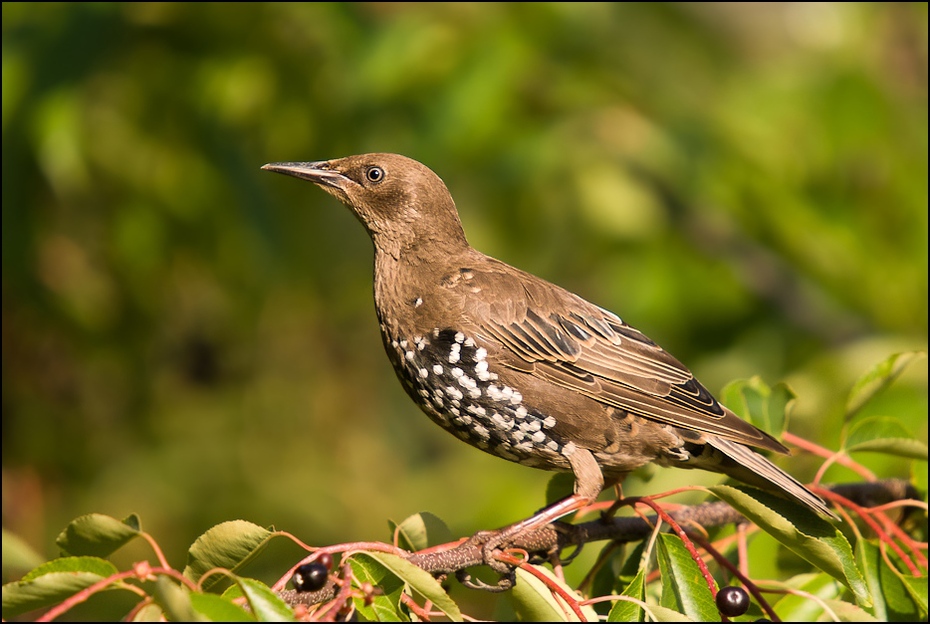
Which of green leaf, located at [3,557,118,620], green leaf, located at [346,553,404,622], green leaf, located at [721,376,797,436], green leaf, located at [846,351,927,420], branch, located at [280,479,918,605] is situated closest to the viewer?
green leaf, located at [3,557,118,620]

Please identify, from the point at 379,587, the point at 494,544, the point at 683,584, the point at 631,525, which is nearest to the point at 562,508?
the point at 631,525

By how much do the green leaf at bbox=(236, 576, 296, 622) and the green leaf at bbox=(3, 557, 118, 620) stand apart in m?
0.40

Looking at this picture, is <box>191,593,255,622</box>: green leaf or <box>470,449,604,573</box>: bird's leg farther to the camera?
<box>470,449,604,573</box>: bird's leg

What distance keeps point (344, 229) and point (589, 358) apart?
5.19 m

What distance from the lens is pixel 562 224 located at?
8203mm

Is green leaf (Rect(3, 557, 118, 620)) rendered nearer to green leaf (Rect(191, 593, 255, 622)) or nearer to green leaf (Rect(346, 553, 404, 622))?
green leaf (Rect(191, 593, 255, 622))

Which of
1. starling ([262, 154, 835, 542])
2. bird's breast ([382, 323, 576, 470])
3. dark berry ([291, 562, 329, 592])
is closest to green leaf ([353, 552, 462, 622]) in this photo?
dark berry ([291, 562, 329, 592])

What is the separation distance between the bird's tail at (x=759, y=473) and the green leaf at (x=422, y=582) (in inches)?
59.2

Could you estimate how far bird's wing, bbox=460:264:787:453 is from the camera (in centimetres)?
461

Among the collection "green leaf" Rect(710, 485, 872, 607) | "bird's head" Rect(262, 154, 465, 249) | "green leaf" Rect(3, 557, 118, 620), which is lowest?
"green leaf" Rect(3, 557, 118, 620)

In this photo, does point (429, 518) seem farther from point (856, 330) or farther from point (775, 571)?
point (856, 330)

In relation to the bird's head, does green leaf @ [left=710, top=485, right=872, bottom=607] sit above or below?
below

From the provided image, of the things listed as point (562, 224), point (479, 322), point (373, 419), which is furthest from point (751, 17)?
point (479, 322)

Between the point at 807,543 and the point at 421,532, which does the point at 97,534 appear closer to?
the point at 421,532
